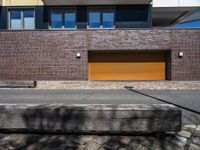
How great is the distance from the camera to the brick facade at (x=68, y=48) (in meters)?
18.3

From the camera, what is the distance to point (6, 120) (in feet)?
17.1

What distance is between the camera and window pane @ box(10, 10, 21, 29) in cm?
2112

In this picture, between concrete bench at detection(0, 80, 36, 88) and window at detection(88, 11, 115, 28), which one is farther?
window at detection(88, 11, 115, 28)

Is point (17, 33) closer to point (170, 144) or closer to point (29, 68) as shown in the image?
point (29, 68)

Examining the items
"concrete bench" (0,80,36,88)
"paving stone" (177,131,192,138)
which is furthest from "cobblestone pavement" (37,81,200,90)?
"paving stone" (177,131,192,138)

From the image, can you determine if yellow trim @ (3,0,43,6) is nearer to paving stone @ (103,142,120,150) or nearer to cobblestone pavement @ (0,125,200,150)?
cobblestone pavement @ (0,125,200,150)

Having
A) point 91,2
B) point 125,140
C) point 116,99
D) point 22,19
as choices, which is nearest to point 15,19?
point 22,19

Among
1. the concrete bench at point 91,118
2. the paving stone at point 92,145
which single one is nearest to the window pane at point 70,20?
the concrete bench at point 91,118

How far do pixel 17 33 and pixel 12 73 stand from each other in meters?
Result: 3.01

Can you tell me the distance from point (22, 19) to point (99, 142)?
18497 millimetres

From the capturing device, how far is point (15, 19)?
2130 centimetres

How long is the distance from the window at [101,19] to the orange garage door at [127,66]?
301 centimetres

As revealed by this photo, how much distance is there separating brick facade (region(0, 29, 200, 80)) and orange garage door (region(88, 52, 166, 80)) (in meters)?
0.72

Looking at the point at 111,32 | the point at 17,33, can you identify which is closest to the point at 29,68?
the point at 17,33
